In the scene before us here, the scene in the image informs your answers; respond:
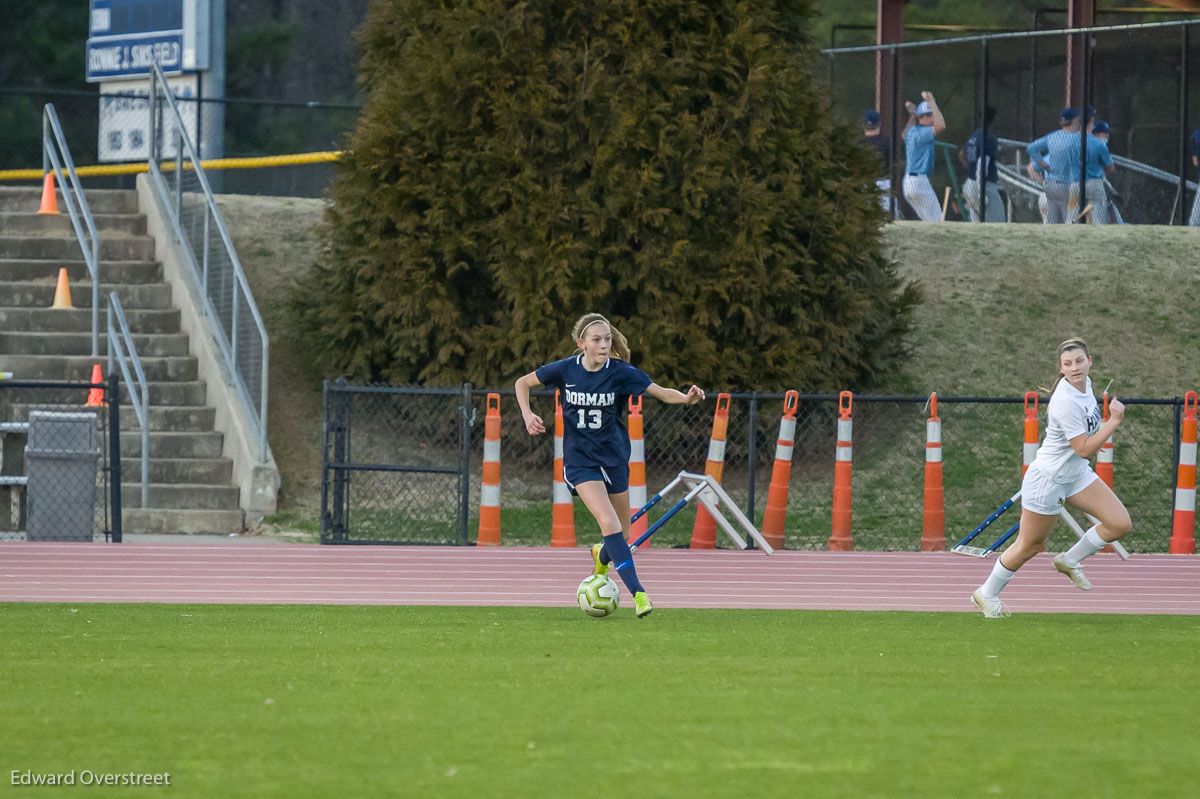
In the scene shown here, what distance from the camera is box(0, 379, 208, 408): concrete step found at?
18156mm

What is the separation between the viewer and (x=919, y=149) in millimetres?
24500

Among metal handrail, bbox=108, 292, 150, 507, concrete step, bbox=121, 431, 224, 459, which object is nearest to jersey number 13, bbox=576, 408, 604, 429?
metal handrail, bbox=108, 292, 150, 507

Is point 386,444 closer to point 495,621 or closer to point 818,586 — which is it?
point 818,586

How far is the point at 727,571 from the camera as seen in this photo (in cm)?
1332

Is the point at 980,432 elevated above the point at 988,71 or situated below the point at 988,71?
below

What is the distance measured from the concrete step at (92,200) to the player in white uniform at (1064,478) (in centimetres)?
1440

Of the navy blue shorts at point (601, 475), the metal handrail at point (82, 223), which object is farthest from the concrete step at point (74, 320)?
the navy blue shorts at point (601, 475)

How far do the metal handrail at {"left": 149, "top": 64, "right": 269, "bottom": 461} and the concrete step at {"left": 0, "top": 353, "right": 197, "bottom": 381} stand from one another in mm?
627

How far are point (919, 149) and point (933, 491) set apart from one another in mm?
10636

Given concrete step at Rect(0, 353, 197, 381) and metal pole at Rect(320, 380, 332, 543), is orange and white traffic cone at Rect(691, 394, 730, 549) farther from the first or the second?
concrete step at Rect(0, 353, 197, 381)

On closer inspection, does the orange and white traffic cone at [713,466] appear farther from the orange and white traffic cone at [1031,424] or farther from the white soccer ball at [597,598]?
the white soccer ball at [597,598]

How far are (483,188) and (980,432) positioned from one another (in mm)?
6349

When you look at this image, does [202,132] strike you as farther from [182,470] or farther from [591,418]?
[591,418]

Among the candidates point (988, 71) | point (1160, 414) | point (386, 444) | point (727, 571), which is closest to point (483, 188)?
point (386, 444)
